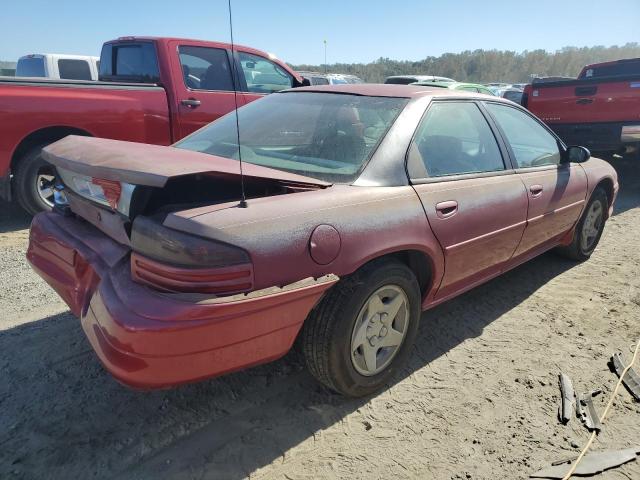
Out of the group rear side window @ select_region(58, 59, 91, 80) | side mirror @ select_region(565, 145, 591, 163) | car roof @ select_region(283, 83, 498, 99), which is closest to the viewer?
car roof @ select_region(283, 83, 498, 99)

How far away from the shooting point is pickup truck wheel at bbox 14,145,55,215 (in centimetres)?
491

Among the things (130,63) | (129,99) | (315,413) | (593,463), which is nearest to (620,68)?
(130,63)

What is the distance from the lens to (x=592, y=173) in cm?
430

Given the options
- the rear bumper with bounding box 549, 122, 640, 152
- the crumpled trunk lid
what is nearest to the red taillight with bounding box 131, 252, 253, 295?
the crumpled trunk lid

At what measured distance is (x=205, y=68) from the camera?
19.9 feet

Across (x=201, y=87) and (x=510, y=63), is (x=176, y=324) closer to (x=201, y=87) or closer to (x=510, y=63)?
(x=201, y=87)

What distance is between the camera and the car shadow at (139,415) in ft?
6.68

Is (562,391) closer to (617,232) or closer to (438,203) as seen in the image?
(438,203)

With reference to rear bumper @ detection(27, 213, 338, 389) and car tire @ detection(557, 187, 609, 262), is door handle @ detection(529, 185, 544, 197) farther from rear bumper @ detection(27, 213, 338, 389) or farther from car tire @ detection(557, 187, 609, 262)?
rear bumper @ detection(27, 213, 338, 389)

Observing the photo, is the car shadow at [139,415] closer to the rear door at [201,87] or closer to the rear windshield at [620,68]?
the rear door at [201,87]

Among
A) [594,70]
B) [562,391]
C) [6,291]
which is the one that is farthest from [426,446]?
[594,70]

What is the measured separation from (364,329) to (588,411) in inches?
50.3

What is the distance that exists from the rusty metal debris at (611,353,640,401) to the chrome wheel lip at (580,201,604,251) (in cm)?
176

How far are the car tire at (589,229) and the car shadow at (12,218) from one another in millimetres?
5638
